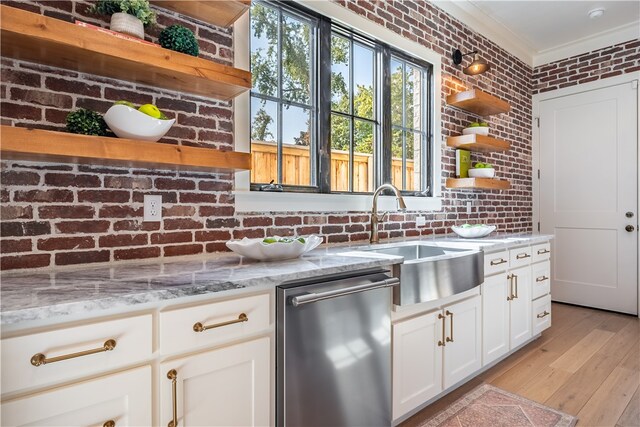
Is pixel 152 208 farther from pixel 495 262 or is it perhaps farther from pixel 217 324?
pixel 495 262

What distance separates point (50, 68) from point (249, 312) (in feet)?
4.00

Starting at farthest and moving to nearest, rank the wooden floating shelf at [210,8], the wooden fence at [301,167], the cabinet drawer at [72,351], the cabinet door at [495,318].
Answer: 1. the cabinet door at [495,318]
2. the wooden fence at [301,167]
3. the wooden floating shelf at [210,8]
4. the cabinet drawer at [72,351]

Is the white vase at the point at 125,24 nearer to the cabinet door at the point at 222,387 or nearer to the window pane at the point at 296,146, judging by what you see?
the window pane at the point at 296,146

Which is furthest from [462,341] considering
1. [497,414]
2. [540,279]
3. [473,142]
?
[473,142]

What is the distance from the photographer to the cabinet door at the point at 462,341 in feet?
7.06

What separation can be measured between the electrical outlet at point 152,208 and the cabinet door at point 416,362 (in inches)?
48.4

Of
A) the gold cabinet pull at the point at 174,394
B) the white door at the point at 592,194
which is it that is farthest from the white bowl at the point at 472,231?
the gold cabinet pull at the point at 174,394

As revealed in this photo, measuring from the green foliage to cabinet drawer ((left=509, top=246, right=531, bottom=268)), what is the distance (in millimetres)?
2689

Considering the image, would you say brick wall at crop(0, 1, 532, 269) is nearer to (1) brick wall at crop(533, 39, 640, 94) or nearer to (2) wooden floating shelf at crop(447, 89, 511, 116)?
(2) wooden floating shelf at crop(447, 89, 511, 116)

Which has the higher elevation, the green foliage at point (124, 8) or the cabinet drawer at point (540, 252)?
the green foliage at point (124, 8)

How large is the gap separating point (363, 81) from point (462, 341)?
1.92 metres

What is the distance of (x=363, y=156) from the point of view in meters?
2.81

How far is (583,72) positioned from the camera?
4.18m

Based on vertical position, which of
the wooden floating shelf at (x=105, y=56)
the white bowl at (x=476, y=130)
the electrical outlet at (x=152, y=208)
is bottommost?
the electrical outlet at (x=152, y=208)
